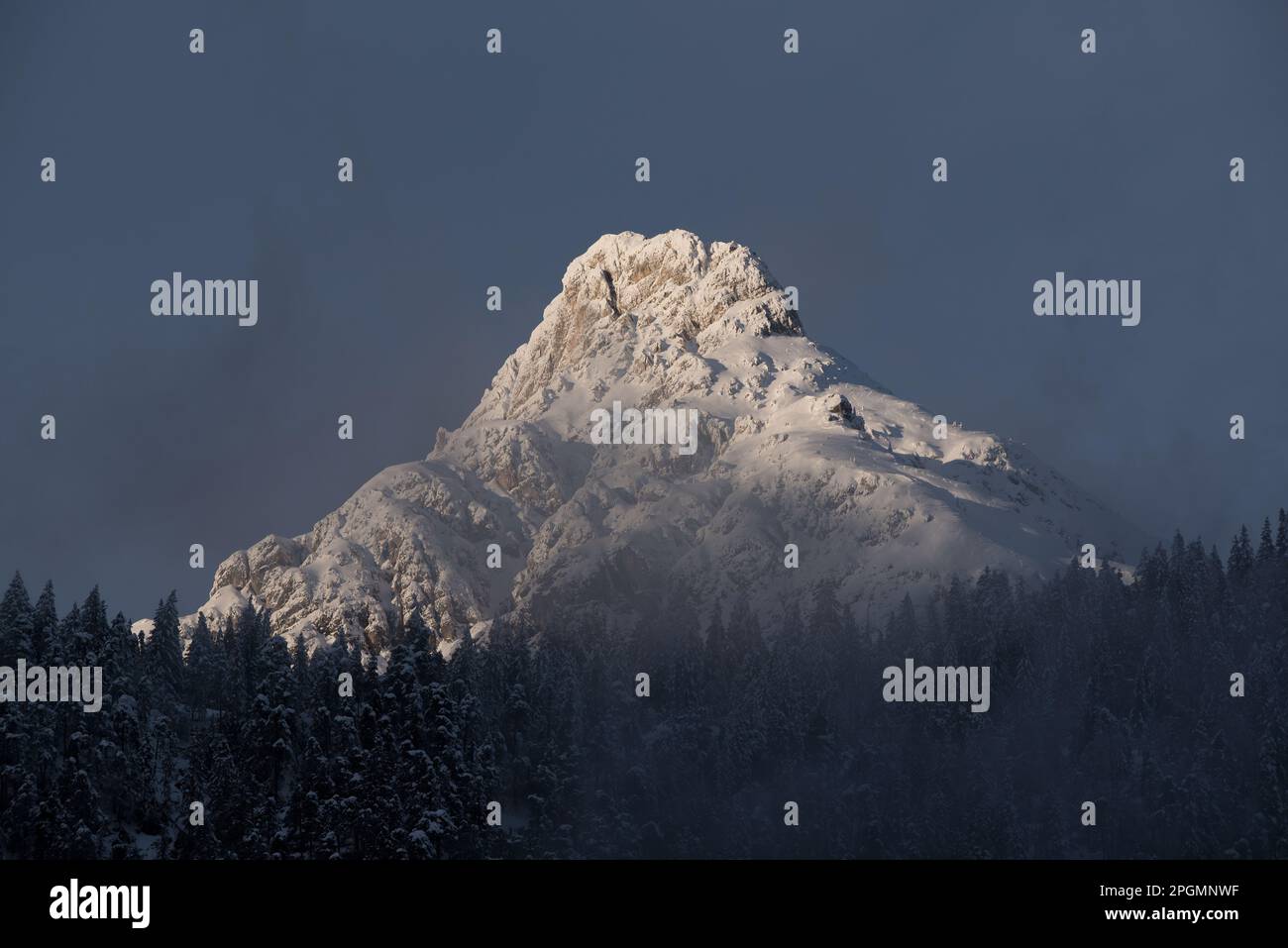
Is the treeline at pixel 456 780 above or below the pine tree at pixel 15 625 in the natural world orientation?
below

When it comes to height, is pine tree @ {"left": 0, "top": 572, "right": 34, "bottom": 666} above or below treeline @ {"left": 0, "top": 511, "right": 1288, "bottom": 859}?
above

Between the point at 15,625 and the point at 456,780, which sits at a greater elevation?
the point at 15,625

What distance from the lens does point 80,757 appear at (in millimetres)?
144500
